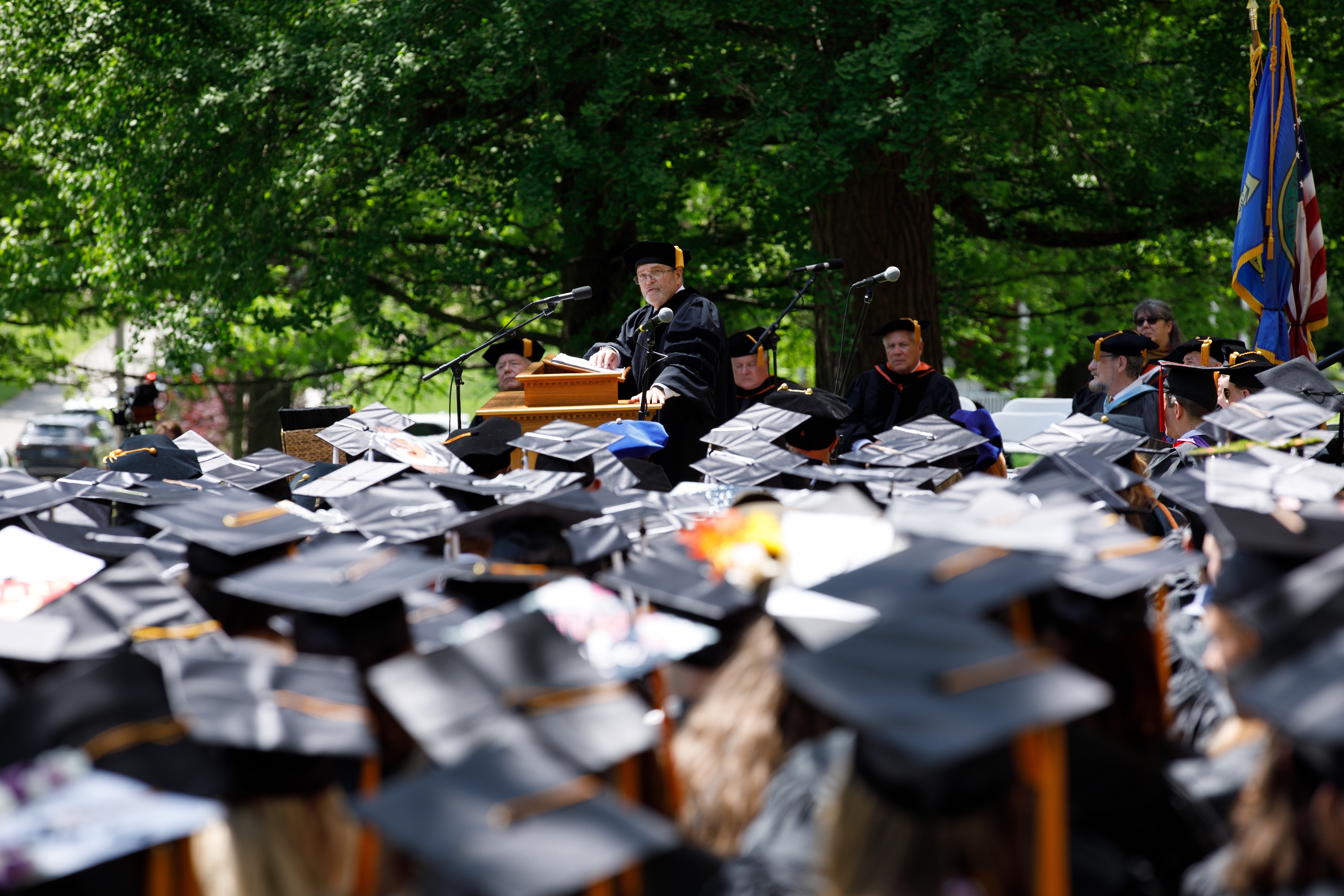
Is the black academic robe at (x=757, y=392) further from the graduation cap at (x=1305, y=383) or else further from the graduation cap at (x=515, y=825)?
the graduation cap at (x=515, y=825)

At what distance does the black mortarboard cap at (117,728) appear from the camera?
5.27 ft

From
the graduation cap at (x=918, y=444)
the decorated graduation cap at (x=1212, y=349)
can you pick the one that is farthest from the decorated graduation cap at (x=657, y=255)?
the decorated graduation cap at (x=1212, y=349)

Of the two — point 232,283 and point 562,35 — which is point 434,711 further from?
point 232,283

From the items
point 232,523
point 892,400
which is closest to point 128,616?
point 232,523

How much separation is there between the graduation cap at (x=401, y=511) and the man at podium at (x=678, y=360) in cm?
242

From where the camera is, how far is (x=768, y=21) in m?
8.50

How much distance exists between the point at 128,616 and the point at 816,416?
185 inches

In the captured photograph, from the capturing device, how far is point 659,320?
552 centimetres

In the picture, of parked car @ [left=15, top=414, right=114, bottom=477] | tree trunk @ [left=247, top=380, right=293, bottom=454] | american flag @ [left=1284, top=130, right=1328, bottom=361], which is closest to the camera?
american flag @ [left=1284, top=130, right=1328, bottom=361]

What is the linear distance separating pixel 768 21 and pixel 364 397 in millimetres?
7640

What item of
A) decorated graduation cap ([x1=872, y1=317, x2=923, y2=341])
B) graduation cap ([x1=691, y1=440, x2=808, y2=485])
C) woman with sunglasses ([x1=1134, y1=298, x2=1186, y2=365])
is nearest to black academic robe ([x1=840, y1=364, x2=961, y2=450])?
decorated graduation cap ([x1=872, y1=317, x2=923, y2=341])

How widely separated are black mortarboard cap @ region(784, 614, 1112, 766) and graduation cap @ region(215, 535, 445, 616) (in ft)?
2.57

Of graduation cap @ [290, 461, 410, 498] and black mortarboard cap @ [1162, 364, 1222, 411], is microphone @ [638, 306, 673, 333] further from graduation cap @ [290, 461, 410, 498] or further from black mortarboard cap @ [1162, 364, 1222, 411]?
black mortarboard cap @ [1162, 364, 1222, 411]

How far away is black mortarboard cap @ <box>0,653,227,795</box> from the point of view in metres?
1.61
